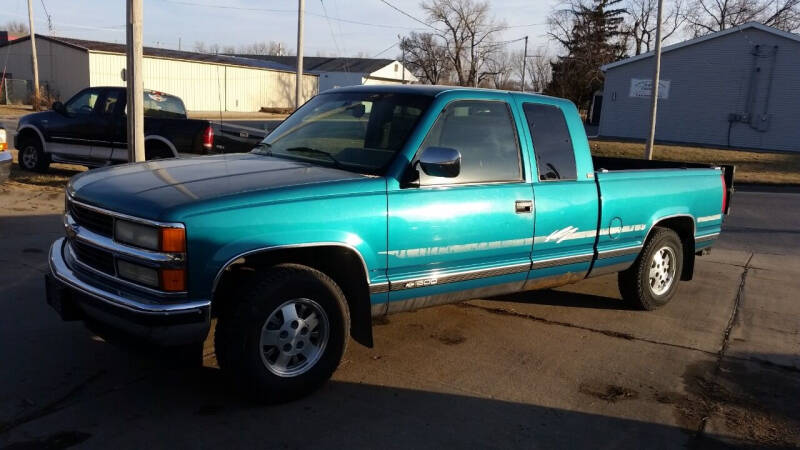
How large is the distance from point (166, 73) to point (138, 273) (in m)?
45.1

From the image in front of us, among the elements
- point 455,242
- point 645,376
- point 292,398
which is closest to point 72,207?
point 292,398

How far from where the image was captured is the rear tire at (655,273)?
636 centimetres

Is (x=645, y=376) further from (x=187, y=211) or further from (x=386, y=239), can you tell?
(x=187, y=211)

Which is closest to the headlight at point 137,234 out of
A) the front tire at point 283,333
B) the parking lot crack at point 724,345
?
the front tire at point 283,333

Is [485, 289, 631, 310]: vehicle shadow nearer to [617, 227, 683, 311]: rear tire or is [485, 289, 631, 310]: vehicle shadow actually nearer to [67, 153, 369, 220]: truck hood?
[617, 227, 683, 311]: rear tire

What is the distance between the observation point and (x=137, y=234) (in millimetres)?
3717

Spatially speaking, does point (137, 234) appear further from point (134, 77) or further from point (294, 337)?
point (134, 77)

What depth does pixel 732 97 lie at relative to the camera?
31.2m

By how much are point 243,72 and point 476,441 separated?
5261 cm

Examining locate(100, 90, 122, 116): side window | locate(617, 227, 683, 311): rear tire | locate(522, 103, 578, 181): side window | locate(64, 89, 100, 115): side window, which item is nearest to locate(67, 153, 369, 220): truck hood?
locate(522, 103, 578, 181): side window

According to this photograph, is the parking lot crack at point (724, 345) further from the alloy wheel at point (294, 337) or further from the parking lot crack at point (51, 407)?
the parking lot crack at point (51, 407)

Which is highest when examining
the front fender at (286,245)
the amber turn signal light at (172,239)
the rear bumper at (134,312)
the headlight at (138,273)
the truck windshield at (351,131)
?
the truck windshield at (351,131)

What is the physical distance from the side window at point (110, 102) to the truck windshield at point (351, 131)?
7893 mm

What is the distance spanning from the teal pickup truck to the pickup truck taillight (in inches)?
243
